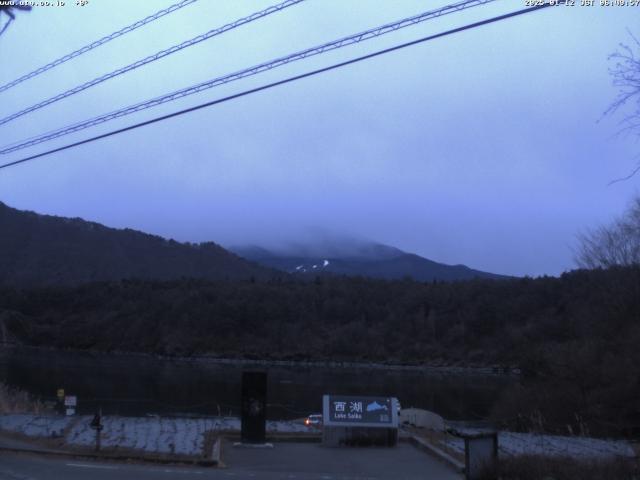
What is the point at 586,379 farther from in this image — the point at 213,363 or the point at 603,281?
the point at 213,363

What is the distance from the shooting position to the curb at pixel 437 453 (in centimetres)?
1644

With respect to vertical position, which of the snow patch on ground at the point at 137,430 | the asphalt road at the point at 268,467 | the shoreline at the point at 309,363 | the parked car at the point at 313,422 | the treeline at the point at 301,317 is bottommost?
the asphalt road at the point at 268,467

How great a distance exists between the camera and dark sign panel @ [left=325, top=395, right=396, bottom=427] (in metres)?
19.7

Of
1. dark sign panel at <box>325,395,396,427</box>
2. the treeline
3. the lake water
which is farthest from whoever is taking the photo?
the treeline

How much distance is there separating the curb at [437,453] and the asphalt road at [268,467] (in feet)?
0.60

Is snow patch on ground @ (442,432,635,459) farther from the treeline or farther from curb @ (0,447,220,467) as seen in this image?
the treeline

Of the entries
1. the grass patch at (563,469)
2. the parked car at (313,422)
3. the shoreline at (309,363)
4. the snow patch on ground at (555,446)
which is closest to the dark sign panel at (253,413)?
the snow patch on ground at (555,446)

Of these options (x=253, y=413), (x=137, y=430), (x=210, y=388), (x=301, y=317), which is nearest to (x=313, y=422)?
(x=137, y=430)

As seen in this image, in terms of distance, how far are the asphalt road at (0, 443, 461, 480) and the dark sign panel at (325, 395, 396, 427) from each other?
0.81 m

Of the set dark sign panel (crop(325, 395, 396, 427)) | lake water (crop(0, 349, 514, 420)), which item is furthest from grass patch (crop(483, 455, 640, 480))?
lake water (crop(0, 349, 514, 420))

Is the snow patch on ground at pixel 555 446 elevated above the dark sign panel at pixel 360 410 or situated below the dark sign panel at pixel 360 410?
below

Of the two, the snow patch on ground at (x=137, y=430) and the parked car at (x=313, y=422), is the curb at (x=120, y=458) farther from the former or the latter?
the parked car at (x=313, y=422)

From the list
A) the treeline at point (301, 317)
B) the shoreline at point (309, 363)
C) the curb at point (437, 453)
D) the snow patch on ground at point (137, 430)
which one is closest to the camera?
the curb at point (437, 453)

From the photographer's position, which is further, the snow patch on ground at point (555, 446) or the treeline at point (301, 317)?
the treeline at point (301, 317)
